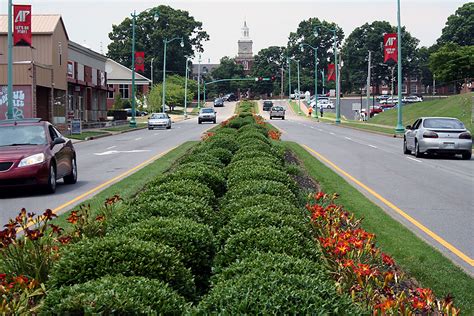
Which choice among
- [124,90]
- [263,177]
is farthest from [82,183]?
[124,90]

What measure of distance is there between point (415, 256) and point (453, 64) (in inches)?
2411

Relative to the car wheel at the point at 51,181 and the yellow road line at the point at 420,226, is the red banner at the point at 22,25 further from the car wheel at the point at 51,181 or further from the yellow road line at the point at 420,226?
the yellow road line at the point at 420,226

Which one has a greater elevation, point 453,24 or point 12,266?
point 453,24

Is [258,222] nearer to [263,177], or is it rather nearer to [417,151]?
[263,177]

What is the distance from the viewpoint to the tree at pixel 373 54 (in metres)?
136

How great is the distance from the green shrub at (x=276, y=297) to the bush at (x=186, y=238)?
1567 mm

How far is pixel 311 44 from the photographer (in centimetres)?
15400

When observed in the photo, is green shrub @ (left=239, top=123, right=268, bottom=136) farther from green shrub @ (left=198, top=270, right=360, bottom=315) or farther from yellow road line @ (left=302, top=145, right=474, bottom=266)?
green shrub @ (left=198, top=270, right=360, bottom=315)

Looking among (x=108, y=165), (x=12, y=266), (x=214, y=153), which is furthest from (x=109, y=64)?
(x=12, y=266)

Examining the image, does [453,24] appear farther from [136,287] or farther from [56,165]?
[136,287]

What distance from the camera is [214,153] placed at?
15.1 metres

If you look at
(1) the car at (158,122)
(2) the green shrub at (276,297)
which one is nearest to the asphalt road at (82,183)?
(2) the green shrub at (276,297)

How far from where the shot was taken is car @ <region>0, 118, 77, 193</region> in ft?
47.8

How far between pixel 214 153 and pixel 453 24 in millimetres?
115408
